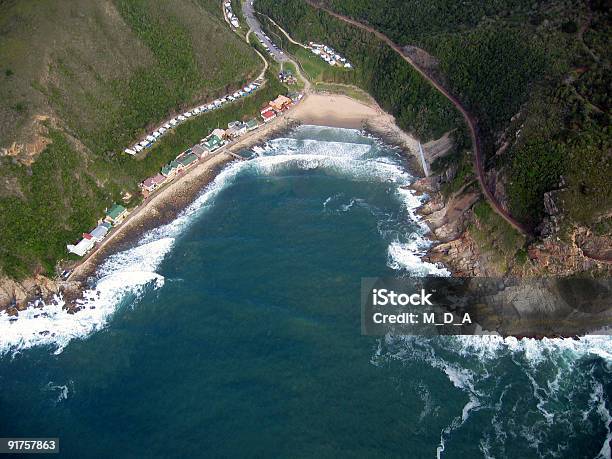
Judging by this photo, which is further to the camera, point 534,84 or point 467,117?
point 467,117

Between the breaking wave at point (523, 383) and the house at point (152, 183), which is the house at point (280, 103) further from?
the breaking wave at point (523, 383)

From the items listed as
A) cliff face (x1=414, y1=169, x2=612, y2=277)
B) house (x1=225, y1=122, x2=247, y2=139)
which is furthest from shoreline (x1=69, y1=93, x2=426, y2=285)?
cliff face (x1=414, y1=169, x2=612, y2=277)

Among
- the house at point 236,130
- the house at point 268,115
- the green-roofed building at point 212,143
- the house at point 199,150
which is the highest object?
the house at point 268,115

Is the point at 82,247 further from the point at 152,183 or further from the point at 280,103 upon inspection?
the point at 280,103

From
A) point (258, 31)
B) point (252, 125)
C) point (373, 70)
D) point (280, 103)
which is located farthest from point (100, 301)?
point (258, 31)

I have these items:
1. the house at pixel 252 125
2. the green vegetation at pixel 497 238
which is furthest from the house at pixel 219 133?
the green vegetation at pixel 497 238

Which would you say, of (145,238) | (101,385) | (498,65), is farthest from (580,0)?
(101,385)

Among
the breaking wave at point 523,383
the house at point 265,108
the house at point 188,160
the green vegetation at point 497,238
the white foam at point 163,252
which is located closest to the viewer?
the breaking wave at point 523,383
